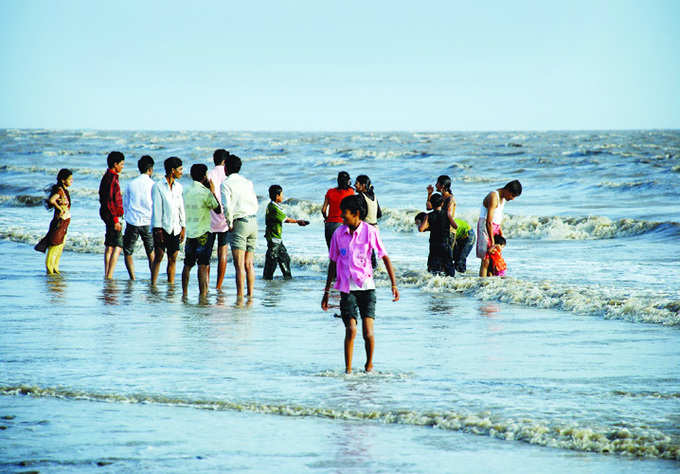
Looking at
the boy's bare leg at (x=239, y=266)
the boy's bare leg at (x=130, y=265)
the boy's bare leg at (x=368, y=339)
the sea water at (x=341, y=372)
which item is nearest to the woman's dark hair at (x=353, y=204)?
the boy's bare leg at (x=368, y=339)

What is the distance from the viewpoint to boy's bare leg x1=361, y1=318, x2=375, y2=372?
6.82 meters

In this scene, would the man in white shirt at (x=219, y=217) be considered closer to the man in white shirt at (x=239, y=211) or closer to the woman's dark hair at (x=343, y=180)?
the man in white shirt at (x=239, y=211)

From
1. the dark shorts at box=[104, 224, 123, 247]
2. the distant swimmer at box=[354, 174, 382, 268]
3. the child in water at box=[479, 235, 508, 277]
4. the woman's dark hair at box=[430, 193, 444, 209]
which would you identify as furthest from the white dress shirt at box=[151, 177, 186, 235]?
the child in water at box=[479, 235, 508, 277]

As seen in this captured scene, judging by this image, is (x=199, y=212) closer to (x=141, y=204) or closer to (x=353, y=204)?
(x=141, y=204)

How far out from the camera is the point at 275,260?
12922mm

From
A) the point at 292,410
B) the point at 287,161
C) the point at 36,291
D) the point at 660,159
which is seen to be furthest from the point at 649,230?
the point at 287,161

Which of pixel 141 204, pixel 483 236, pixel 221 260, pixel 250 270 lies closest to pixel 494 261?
pixel 483 236

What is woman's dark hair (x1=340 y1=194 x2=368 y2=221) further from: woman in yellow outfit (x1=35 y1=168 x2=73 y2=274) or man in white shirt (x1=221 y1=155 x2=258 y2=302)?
woman in yellow outfit (x1=35 y1=168 x2=73 y2=274)

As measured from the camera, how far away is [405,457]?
505 cm

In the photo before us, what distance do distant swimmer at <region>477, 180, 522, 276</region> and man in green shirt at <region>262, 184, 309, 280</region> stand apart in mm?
2491

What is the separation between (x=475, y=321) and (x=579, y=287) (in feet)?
9.73

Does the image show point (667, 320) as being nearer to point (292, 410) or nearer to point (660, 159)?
point (292, 410)

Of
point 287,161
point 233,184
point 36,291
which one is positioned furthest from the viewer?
point 287,161

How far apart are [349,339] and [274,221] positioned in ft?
18.8
